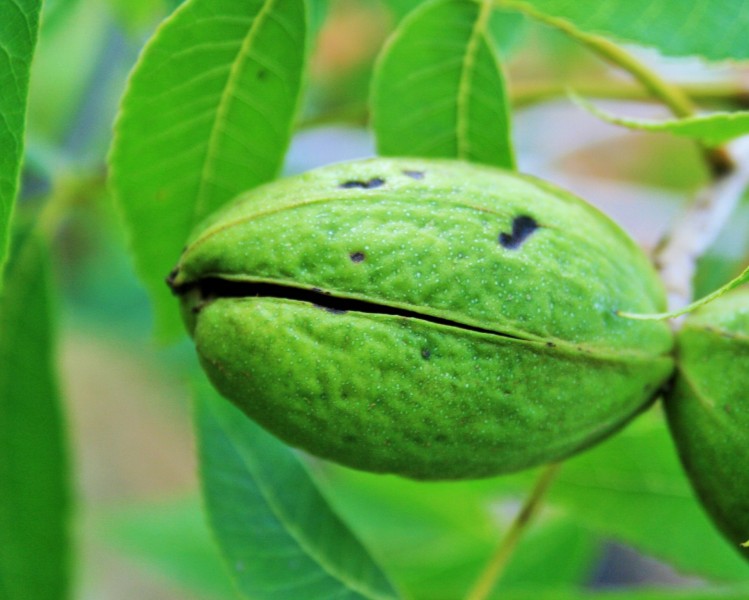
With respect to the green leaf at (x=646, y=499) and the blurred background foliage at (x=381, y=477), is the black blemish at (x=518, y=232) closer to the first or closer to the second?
the blurred background foliage at (x=381, y=477)

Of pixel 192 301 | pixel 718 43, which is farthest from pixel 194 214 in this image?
pixel 718 43

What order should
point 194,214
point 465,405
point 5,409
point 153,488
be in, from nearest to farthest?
point 465,405, point 194,214, point 5,409, point 153,488

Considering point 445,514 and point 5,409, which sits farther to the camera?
point 445,514

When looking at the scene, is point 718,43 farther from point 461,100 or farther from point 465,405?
point 465,405

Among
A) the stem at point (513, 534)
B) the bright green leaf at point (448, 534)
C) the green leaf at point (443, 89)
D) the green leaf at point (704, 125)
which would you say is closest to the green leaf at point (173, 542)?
the bright green leaf at point (448, 534)

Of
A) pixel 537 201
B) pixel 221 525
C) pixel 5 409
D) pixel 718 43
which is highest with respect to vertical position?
pixel 718 43

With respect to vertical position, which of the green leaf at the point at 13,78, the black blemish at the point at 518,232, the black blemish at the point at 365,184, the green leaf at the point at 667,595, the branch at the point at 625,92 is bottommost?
the green leaf at the point at 667,595

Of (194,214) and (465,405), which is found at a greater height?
(194,214)
